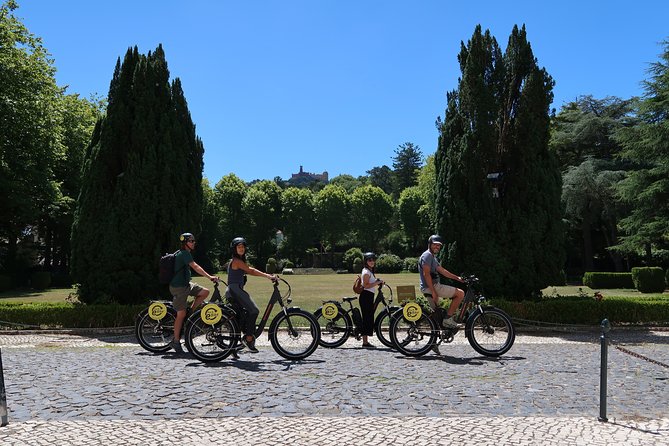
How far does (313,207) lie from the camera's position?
7294 centimetres

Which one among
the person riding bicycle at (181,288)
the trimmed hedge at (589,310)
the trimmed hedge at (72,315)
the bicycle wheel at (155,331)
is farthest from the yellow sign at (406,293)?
the trimmed hedge at (72,315)

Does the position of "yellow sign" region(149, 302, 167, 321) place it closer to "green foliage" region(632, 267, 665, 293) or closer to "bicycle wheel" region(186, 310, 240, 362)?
"bicycle wheel" region(186, 310, 240, 362)

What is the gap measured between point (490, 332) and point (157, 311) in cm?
547

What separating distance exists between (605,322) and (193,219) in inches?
400

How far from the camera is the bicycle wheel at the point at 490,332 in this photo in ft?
28.2

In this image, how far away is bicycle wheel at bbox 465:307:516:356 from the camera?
8.61 m

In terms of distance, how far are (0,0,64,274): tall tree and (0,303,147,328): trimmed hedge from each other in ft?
44.8

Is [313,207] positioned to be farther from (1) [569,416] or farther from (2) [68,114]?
(1) [569,416]

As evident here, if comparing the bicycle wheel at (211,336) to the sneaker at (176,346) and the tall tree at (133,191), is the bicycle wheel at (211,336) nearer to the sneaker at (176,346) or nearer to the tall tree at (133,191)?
the sneaker at (176,346)

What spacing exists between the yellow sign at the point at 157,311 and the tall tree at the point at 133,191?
375cm

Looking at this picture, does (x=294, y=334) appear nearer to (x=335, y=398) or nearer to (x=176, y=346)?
(x=176, y=346)

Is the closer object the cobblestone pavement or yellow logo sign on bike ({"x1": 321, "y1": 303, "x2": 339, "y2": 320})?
the cobblestone pavement

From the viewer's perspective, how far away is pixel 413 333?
8.84 meters

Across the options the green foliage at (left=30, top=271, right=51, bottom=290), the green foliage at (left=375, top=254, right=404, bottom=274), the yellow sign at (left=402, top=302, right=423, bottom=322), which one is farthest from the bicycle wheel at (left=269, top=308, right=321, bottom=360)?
the green foliage at (left=375, top=254, right=404, bottom=274)
